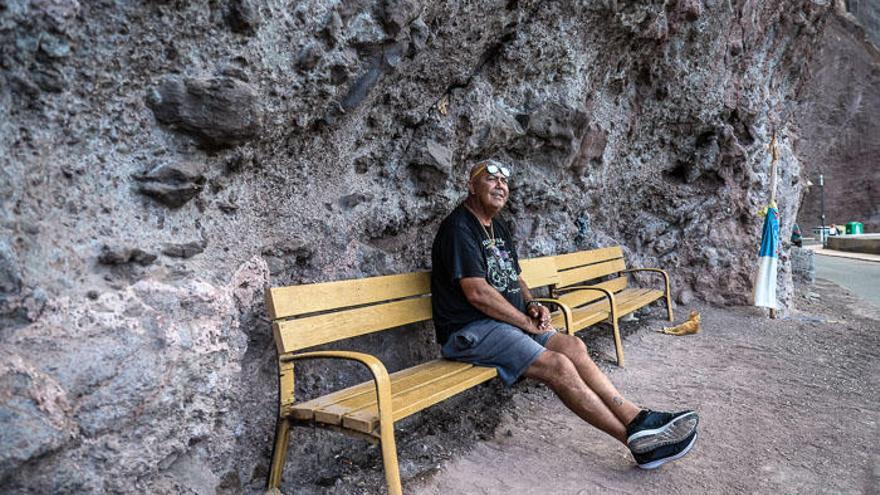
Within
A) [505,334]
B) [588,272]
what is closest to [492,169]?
[505,334]

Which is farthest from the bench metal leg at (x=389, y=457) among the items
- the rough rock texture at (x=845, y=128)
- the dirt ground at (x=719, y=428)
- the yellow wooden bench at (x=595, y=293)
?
the rough rock texture at (x=845, y=128)

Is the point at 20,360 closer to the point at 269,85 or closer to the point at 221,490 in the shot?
the point at 221,490

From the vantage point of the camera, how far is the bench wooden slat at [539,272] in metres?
4.36

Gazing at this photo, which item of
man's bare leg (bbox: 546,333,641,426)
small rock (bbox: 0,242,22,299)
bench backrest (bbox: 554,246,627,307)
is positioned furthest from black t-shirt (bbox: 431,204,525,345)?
small rock (bbox: 0,242,22,299)

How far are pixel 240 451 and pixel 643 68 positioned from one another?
541 cm

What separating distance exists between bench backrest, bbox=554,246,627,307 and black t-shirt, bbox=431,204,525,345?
143 cm

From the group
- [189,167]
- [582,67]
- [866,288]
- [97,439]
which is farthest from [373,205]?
[866,288]

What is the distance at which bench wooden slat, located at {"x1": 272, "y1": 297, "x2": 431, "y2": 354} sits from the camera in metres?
2.52

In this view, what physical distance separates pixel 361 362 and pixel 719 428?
213 centimetres

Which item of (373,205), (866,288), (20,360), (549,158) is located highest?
(549,158)

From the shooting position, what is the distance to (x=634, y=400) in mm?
3725

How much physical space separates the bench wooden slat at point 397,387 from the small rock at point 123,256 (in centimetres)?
88

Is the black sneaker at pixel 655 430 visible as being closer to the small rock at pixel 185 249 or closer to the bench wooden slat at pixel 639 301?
the small rock at pixel 185 249

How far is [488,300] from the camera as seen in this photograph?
10.0 ft
